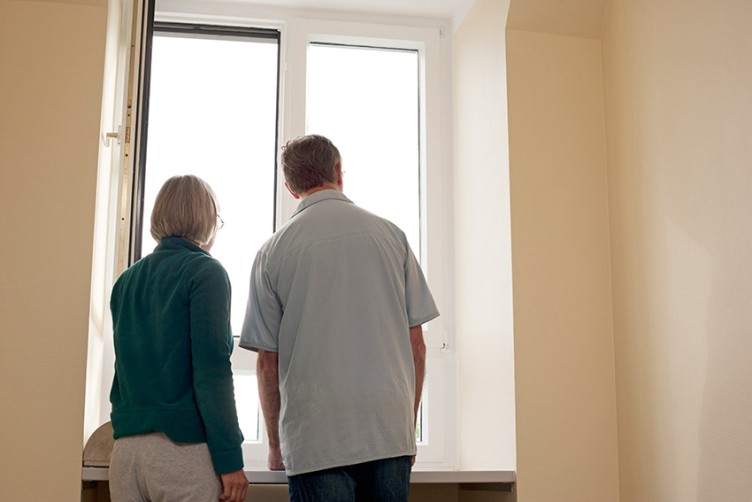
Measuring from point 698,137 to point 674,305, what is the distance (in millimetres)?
438

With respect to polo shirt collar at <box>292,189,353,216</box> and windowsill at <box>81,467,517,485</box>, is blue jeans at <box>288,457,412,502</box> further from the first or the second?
polo shirt collar at <box>292,189,353,216</box>

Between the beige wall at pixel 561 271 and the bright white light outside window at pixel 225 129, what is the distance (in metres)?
0.99

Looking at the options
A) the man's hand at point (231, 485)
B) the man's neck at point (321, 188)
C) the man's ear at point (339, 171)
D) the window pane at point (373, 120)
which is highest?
the window pane at point (373, 120)

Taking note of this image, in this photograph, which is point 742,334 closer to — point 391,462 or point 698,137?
point 698,137

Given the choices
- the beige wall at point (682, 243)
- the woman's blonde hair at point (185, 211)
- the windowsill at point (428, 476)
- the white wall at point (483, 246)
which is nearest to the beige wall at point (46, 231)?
the windowsill at point (428, 476)

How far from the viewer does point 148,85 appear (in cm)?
299

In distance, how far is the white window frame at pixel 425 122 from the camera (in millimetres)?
3229

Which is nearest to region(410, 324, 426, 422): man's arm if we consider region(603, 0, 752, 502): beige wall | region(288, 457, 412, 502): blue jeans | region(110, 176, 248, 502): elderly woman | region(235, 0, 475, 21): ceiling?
region(288, 457, 412, 502): blue jeans

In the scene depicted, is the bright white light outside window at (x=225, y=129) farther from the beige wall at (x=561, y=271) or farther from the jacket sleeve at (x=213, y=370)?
the jacket sleeve at (x=213, y=370)

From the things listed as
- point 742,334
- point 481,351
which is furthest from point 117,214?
point 742,334

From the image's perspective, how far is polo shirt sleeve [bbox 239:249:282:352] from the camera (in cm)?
220

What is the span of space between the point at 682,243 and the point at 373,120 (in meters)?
1.46

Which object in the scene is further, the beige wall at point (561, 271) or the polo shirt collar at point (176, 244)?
the beige wall at point (561, 271)

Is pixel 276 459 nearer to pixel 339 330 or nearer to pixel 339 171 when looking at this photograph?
pixel 339 330
